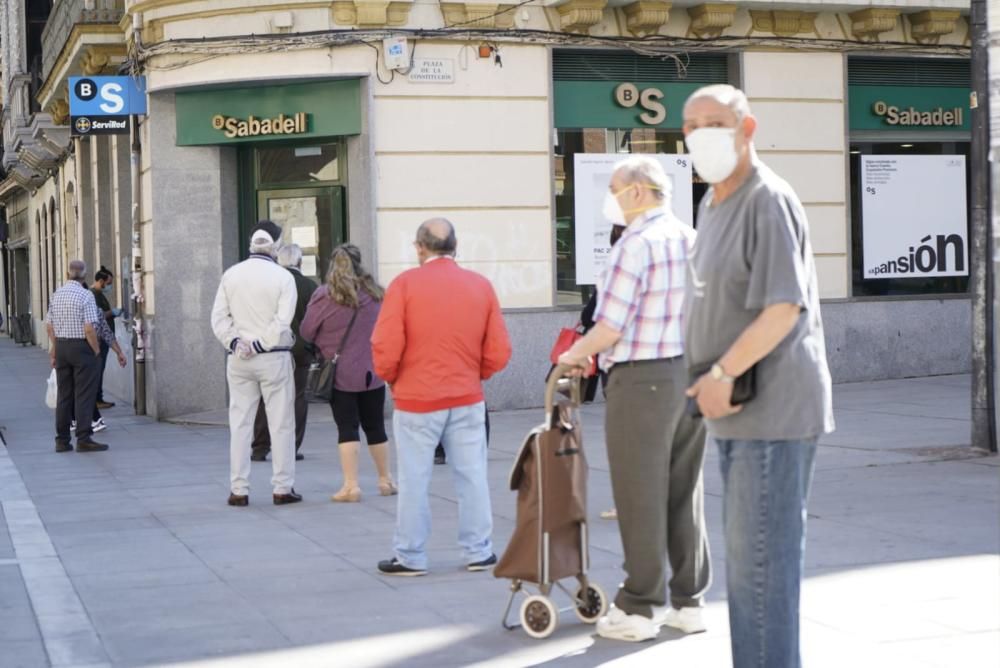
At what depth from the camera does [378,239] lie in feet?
50.7

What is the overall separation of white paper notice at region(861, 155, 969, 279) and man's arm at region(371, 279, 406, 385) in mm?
11283

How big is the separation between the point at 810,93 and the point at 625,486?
1199 centimetres

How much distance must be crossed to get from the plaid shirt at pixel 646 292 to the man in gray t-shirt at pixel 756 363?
4.33ft

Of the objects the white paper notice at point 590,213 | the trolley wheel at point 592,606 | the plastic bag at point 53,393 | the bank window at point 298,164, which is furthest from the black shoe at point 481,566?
the bank window at point 298,164

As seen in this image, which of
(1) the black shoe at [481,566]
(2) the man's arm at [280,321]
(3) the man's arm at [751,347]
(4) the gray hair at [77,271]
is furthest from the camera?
(4) the gray hair at [77,271]

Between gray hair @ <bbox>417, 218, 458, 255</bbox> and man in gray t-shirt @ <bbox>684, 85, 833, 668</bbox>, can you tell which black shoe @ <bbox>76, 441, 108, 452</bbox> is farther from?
man in gray t-shirt @ <bbox>684, 85, 833, 668</bbox>

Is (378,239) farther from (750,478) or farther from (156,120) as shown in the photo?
(750,478)

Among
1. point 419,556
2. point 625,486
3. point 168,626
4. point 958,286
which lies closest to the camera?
point 625,486

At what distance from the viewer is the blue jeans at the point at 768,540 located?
4.23m

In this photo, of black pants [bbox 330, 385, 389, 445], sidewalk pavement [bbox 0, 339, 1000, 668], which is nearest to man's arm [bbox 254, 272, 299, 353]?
black pants [bbox 330, 385, 389, 445]

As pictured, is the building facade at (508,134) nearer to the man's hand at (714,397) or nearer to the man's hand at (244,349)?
the man's hand at (244,349)

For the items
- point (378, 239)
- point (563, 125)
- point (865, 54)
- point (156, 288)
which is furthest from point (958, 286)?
point (156, 288)

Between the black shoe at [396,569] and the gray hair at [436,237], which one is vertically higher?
the gray hair at [436,237]

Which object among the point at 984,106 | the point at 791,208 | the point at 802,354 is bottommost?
the point at 802,354
